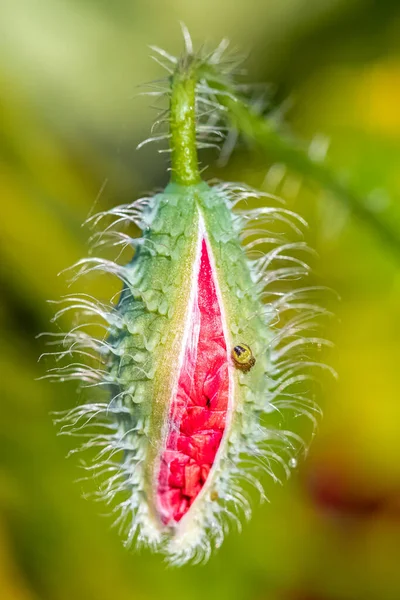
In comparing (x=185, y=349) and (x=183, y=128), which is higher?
(x=183, y=128)

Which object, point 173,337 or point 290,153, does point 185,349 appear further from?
point 290,153

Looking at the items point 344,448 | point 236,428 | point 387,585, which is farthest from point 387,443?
point 236,428

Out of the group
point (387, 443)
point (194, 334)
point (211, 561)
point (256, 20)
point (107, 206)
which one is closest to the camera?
point (194, 334)

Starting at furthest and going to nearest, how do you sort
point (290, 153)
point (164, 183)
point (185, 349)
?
1. point (164, 183)
2. point (290, 153)
3. point (185, 349)

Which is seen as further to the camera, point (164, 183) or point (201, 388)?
point (164, 183)

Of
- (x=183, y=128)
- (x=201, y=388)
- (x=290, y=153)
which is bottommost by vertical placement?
(x=201, y=388)

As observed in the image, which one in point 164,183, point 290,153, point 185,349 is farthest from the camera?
point 164,183

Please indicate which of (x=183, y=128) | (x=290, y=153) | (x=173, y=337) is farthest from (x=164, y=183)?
(x=173, y=337)

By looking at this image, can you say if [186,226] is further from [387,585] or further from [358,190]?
[387,585]

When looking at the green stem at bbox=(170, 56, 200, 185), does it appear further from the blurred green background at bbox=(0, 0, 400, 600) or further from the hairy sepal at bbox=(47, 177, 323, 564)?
the blurred green background at bbox=(0, 0, 400, 600)
